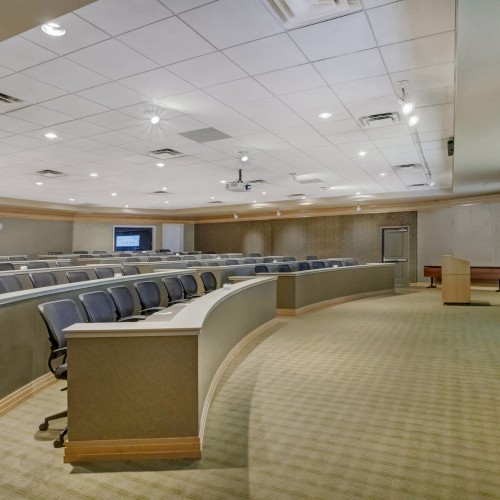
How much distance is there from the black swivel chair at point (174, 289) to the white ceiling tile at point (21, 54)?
125 inches

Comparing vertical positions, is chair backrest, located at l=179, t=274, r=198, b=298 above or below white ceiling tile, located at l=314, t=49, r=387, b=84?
below

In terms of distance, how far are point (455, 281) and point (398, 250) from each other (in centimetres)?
621

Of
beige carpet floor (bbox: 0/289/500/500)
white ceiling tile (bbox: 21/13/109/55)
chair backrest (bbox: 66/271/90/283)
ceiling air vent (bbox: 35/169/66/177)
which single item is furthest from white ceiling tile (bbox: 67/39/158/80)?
ceiling air vent (bbox: 35/169/66/177)

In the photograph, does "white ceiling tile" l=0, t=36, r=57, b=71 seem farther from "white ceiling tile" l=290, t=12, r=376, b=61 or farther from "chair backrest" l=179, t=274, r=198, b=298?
"chair backrest" l=179, t=274, r=198, b=298

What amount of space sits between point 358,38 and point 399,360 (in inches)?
146

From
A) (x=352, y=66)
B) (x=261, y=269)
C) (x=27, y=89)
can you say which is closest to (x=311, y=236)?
(x=261, y=269)

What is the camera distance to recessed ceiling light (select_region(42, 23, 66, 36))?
347cm

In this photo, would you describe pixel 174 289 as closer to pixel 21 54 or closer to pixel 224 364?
pixel 224 364

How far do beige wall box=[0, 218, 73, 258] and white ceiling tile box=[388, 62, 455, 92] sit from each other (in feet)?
50.9

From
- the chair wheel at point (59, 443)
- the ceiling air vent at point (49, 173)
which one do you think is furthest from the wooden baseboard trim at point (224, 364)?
the ceiling air vent at point (49, 173)

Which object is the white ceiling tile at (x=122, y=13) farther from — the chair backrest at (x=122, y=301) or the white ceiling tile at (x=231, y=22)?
the chair backrest at (x=122, y=301)

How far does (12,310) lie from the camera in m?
3.82

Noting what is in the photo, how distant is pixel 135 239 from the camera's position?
20.9 metres

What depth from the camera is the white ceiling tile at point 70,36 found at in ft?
11.3
